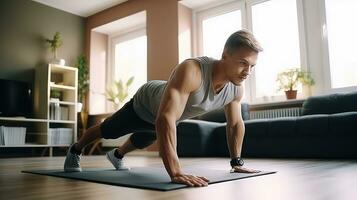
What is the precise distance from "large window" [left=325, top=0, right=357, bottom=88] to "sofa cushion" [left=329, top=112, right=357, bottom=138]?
1143mm

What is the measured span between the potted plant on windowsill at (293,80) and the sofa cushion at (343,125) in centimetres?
103

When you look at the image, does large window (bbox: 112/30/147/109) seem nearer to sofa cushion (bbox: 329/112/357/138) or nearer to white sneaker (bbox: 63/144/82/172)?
sofa cushion (bbox: 329/112/357/138)

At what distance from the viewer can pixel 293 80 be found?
4.10 metres

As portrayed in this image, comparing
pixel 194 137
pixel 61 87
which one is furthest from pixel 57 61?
pixel 194 137

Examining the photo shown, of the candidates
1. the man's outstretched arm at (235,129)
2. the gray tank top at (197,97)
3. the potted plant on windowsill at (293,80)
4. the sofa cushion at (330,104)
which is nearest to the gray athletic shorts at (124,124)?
the gray tank top at (197,97)

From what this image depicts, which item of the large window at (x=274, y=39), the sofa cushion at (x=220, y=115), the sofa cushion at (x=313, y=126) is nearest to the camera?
the sofa cushion at (x=313, y=126)

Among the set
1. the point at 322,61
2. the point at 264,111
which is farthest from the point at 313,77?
the point at 264,111

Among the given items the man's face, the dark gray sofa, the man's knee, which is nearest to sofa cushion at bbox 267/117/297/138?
the dark gray sofa

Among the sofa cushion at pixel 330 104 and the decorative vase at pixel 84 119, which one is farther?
the decorative vase at pixel 84 119

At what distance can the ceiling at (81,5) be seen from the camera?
5.65 meters

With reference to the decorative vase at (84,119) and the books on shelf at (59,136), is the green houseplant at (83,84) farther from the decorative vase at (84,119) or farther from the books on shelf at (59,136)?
the books on shelf at (59,136)

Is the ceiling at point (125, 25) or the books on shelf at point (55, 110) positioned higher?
the ceiling at point (125, 25)

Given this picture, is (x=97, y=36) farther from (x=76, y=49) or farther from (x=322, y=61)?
(x=322, y=61)

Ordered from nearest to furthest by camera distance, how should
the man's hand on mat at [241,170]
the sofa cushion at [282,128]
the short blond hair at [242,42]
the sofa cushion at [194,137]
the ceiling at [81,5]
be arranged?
the short blond hair at [242,42]
the man's hand on mat at [241,170]
the sofa cushion at [282,128]
the sofa cushion at [194,137]
the ceiling at [81,5]
